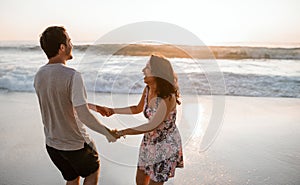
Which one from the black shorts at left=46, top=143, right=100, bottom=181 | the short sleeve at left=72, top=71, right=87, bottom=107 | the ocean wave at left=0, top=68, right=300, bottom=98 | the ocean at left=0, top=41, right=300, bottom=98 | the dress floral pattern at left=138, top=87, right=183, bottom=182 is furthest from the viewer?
the ocean wave at left=0, top=68, right=300, bottom=98

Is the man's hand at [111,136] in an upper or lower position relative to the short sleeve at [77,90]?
lower

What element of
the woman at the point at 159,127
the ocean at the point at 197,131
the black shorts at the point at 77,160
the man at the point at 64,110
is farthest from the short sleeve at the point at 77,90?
the ocean at the point at 197,131

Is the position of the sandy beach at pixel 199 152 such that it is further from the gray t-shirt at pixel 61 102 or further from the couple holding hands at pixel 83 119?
the gray t-shirt at pixel 61 102

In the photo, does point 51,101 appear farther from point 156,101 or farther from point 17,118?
point 17,118

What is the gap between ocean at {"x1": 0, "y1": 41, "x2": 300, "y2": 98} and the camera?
6688 millimetres

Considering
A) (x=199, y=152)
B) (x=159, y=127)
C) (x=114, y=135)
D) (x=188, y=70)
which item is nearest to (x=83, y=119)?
(x=114, y=135)

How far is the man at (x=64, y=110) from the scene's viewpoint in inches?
74.6

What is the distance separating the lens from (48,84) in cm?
192

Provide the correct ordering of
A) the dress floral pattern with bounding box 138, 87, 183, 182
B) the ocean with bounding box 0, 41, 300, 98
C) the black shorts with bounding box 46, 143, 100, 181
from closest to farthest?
the black shorts with bounding box 46, 143, 100, 181 → the dress floral pattern with bounding box 138, 87, 183, 182 → the ocean with bounding box 0, 41, 300, 98

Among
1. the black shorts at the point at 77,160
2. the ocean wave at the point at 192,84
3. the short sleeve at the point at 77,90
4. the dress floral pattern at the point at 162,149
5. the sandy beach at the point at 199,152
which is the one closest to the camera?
the short sleeve at the point at 77,90

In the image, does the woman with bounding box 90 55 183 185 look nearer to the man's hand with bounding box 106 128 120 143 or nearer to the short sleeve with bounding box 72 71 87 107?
the man's hand with bounding box 106 128 120 143

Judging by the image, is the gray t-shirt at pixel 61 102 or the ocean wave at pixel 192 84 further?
the ocean wave at pixel 192 84

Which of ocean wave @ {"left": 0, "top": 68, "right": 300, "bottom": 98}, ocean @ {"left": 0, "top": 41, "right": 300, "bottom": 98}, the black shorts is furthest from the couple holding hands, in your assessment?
ocean wave @ {"left": 0, "top": 68, "right": 300, "bottom": 98}

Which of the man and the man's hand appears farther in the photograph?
the man's hand
